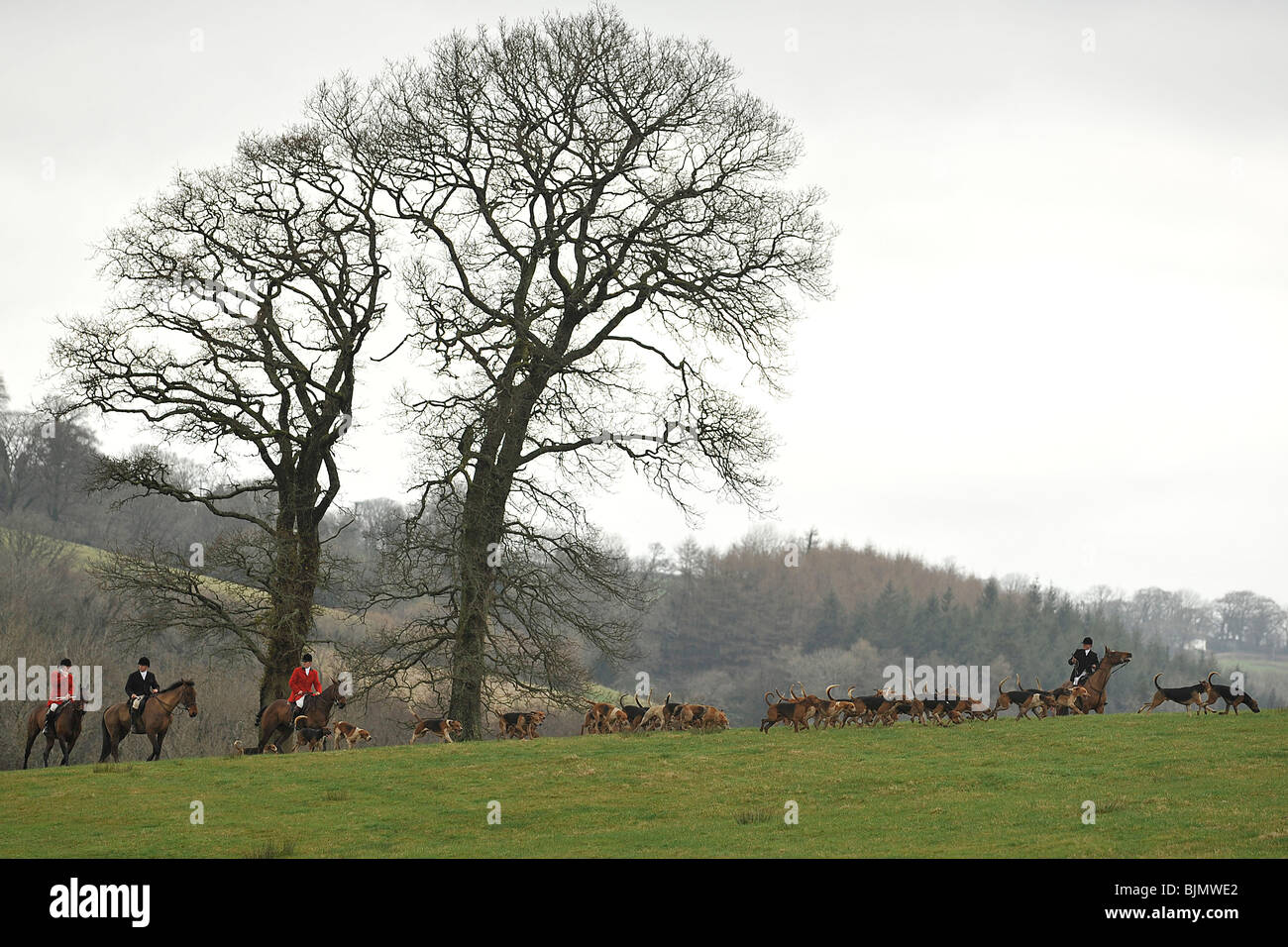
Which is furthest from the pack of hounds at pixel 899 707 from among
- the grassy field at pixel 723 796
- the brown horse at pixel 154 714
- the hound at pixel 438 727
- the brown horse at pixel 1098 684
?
the brown horse at pixel 154 714

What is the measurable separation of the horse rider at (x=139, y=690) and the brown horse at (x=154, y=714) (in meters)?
0.10

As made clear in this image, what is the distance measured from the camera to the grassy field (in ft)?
45.5

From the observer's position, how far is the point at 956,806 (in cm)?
1545

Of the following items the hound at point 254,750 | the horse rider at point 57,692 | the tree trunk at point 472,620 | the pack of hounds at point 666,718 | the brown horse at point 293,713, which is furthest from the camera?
the tree trunk at point 472,620

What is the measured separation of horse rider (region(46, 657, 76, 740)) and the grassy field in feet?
13.3

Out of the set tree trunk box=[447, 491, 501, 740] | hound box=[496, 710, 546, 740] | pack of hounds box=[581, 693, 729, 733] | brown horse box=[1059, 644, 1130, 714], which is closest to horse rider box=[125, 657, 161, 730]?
tree trunk box=[447, 491, 501, 740]

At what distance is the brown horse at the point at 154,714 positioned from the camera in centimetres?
2475

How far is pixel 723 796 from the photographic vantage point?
1727cm

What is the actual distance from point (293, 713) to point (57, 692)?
18.0ft

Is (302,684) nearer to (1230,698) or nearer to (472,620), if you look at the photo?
(472,620)

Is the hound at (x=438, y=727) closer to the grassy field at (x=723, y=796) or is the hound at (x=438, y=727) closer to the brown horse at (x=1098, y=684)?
the grassy field at (x=723, y=796)
